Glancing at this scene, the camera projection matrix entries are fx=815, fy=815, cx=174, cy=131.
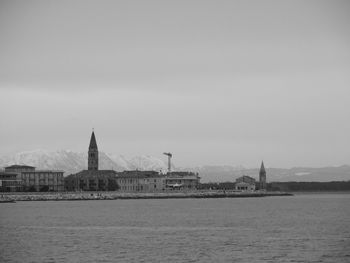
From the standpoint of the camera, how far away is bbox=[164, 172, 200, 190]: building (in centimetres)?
19100

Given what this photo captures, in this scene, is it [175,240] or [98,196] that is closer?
[175,240]

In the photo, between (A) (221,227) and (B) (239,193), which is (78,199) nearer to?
(B) (239,193)

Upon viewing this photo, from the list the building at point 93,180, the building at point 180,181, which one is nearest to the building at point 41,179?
the building at point 93,180

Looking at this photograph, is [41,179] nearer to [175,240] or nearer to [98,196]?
[98,196]

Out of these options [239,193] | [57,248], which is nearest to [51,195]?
[239,193]

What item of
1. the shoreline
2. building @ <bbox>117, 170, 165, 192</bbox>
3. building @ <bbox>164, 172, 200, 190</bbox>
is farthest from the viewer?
building @ <bbox>164, 172, 200, 190</bbox>

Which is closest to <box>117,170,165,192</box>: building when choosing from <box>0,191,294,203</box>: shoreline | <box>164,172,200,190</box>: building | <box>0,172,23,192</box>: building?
<box>164,172,200,190</box>: building

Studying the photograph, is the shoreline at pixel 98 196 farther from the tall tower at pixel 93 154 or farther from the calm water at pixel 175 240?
A: the calm water at pixel 175 240

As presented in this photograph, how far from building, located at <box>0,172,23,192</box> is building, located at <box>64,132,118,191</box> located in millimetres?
15212

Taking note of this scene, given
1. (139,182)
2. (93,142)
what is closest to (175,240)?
(139,182)

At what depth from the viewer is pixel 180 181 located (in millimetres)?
193250

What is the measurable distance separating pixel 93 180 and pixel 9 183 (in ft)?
66.5

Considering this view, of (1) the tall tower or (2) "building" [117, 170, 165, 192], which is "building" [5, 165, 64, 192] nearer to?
(1) the tall tower

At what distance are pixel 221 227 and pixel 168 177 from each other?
12946 centimetres
